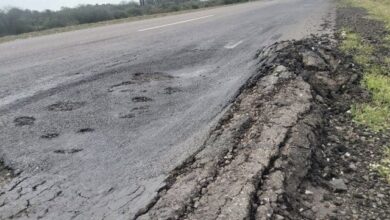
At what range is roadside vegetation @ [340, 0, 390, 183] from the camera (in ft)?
13.8

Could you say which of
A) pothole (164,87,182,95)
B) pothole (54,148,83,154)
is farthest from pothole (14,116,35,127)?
pothole (164,87,182,95)

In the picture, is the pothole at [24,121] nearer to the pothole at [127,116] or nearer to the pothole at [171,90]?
the pothole at [127,116]

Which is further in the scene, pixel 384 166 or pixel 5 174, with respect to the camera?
pixel 384 166

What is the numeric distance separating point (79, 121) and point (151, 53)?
3.54 meters

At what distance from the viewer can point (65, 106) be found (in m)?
4.82

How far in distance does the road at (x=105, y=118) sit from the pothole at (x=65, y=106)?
2 centimetres

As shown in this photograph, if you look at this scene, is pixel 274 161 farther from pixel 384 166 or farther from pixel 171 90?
pixel 171 90

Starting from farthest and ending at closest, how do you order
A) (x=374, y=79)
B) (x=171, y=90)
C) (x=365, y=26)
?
(x=365, y=26)
(x=374, y=79)
(x=171, y=90)

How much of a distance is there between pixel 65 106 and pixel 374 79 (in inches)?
151

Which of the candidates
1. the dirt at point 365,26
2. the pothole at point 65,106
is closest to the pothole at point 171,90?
the pothole at point 65,106

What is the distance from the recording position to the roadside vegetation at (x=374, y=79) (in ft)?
13.8

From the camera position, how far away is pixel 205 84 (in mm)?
5566

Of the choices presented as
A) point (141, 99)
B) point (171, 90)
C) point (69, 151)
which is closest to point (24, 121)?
point (69, 151)

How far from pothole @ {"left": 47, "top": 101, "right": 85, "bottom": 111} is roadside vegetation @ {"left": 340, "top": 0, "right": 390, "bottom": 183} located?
2.97 m
